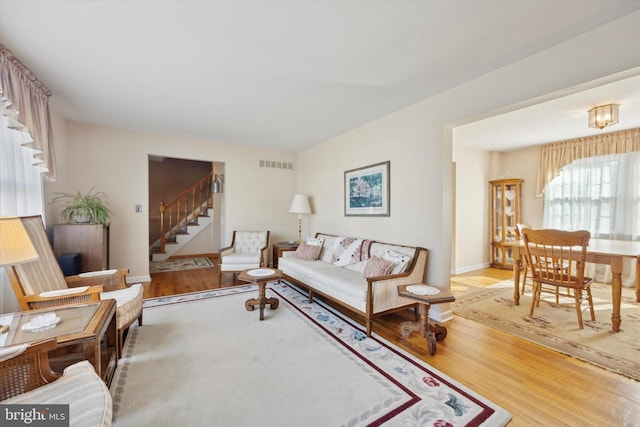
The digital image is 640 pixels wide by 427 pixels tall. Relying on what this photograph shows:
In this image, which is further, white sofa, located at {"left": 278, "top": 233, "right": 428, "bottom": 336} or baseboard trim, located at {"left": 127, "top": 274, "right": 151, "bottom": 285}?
baseboard trim, located at {"left": 127, "top": 274, "right": 151, "bottom": 285}

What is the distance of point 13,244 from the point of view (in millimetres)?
1337

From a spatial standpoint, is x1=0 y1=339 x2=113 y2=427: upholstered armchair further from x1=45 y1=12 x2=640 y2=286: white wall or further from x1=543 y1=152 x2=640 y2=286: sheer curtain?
x1=543 y1=152 x2=640 y2=286: sheer curtain

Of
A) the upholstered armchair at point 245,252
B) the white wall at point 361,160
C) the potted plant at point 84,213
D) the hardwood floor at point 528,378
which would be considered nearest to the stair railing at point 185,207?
the white wall at point 361,160

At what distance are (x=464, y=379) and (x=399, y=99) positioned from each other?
2797 millimetres

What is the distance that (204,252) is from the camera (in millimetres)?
6957

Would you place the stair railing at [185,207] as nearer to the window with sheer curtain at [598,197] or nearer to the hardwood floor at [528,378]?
the hardwood floor at [528,378]

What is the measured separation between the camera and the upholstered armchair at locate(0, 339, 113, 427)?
3.39 feet

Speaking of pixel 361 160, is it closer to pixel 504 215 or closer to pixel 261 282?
pixel 261 282

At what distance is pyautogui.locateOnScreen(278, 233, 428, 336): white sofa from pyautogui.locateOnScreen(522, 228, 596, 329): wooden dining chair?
4.17 feet

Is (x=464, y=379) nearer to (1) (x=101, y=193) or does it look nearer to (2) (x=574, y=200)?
(2) (x=574, y=200)

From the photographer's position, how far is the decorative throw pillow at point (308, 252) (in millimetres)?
4117

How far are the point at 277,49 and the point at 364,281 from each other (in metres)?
2.38

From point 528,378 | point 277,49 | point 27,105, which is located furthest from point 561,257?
point 27,105

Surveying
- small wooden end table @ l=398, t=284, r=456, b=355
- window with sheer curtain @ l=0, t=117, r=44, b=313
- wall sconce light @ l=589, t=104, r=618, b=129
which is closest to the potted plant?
window with sheer curtain @ l=0, t=117, r=44, b=313
